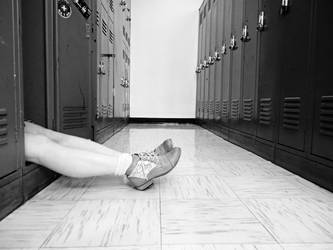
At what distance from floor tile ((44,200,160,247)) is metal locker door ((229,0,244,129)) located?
2282 millimetres

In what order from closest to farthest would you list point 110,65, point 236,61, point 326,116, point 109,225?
point 109,225 < point 326,116 < point 236,61 < point 110,65

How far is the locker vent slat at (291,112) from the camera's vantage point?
2018 mm

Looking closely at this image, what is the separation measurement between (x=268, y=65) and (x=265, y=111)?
1.22ft

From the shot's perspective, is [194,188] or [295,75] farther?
[295,75]

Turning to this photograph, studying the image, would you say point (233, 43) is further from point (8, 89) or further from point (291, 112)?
point (8, 89)

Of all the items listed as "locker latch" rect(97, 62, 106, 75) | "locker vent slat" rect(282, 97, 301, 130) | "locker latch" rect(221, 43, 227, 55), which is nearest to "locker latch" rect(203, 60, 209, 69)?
"locker latch" rect(221, 43, 227, 55)

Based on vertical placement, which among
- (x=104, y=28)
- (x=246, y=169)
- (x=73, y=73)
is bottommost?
(x=246, y=169)

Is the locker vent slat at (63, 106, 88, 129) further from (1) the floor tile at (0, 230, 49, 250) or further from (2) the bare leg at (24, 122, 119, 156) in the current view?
(1) the floor tile at (0, 230, 49, 250)

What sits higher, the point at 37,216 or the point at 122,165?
the point at 122,165

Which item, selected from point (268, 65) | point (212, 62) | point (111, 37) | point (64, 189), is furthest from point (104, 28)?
point (212, 62)

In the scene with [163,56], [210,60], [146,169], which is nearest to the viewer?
[146,169]

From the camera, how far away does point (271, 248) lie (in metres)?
1.00

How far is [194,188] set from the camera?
1688 millimetres

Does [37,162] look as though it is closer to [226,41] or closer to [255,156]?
[255,156]
